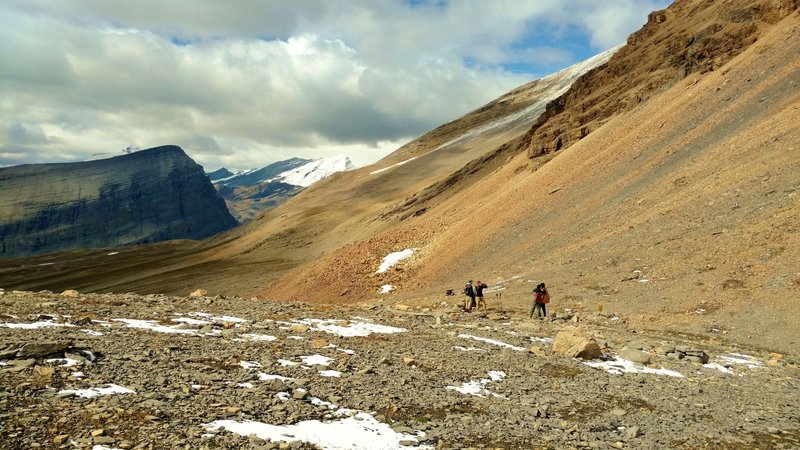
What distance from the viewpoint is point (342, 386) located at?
11.2m

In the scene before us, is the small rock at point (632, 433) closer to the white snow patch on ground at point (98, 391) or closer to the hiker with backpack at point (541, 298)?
the white snow patch on ground at point (98, 391)

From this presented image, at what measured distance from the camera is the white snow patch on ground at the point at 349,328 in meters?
17.0

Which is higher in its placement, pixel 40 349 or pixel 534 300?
pixel 534 300

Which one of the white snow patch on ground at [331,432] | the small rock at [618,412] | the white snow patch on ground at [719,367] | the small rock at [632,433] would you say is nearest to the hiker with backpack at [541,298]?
the white snow patch on ground at [719,367]

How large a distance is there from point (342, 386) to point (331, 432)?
93.3 inches

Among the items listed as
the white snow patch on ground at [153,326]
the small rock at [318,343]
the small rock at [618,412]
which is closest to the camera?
the small rock at [618,412]

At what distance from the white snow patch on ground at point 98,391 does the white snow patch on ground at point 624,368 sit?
498 inches

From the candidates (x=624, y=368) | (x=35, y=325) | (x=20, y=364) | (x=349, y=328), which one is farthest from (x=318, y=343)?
(x=624, y=368)

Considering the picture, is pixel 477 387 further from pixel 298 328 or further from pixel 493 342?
pixel 298 328

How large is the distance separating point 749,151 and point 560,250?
44.1 feet

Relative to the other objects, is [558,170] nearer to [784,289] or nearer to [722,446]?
[784,289]

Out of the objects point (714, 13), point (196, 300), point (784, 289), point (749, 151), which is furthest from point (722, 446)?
point (714, 13)

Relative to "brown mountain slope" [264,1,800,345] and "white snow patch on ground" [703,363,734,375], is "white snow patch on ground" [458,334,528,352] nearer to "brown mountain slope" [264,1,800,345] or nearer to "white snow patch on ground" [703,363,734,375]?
"white snow patch on ground" [703,363,734,375]

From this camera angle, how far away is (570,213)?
129 ft
